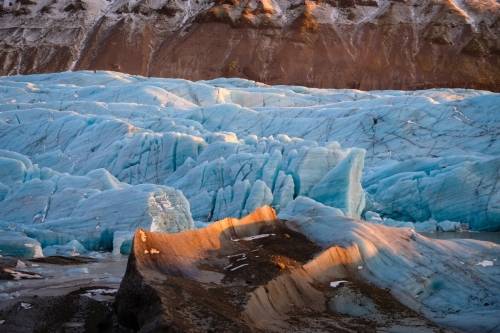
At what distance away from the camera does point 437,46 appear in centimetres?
6462

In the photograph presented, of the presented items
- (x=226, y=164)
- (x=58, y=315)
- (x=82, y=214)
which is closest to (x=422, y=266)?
(x=58, y=315)

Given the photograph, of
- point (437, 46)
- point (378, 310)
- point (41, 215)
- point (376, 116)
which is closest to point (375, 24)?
point (437, 46)

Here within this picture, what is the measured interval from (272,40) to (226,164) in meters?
51.1

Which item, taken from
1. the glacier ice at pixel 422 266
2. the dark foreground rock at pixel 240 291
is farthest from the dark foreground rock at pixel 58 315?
the glacier ice at pixel 422 266

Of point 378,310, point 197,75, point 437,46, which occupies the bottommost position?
point 197,75

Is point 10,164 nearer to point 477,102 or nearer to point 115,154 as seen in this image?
point 115,154

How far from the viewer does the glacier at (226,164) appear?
13477 mm

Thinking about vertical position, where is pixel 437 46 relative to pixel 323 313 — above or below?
below

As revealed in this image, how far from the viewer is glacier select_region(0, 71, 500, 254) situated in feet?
44.2

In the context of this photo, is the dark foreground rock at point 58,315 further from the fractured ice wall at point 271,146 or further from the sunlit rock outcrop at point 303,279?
the fractured ice wall at point 271,146

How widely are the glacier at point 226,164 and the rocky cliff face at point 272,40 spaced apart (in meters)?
33.5

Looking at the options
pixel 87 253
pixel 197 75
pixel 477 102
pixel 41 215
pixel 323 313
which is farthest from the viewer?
pixel 197 75

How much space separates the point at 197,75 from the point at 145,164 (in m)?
45.2

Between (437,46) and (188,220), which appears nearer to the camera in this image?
(188,220)
